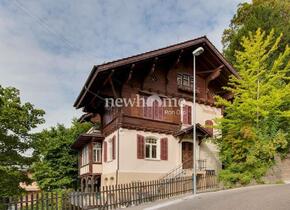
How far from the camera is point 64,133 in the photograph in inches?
1620

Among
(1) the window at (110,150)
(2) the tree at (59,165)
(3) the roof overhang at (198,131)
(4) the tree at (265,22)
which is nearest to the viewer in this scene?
(1) the window at (110,150)

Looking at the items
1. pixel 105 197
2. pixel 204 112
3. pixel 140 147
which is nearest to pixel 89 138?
pixel 140 147

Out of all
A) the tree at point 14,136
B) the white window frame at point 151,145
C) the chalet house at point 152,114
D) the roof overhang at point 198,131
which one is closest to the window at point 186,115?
the chalet house at point 152,114

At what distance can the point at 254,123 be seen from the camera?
81.4ft

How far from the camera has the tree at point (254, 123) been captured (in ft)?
76.9

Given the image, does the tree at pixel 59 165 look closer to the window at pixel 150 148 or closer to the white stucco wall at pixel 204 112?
the window at pixel 150 148

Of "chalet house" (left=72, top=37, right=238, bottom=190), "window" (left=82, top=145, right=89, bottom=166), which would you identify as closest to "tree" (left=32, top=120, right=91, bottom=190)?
"window" (left=82, top=145, right=89, bottom=166)

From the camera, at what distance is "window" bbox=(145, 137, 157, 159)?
2623 cm

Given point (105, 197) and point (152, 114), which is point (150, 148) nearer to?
point (152, 114)

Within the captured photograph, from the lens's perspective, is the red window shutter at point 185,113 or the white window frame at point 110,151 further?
the red window shutter at point 185,113

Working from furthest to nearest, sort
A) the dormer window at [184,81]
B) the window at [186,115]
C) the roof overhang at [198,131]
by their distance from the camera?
the dormer window at [184,81] < the window at [186,115] < the roof overhang at [198,131]

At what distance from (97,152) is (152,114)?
6.49 metres

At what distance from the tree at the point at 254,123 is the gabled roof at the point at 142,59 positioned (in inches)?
145

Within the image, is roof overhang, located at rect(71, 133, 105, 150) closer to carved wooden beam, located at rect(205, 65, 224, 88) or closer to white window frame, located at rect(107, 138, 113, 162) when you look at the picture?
white window frame, located at rect(107, 138, 113, 162)
